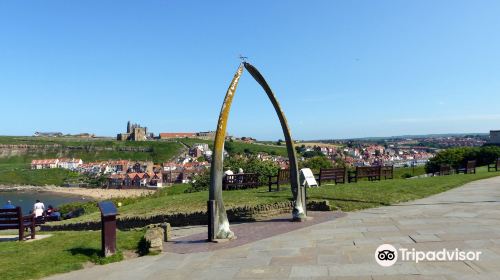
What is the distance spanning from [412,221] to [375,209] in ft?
7.99

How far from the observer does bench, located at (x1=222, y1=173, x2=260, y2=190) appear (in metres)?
19.7

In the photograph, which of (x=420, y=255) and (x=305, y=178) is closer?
(x=420, y=255)

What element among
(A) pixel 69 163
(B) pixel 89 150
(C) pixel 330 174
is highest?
(C) pixel 330 174

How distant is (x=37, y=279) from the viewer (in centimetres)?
705

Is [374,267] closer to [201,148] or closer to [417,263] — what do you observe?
[417,263]

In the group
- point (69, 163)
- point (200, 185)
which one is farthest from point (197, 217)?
point (69, 163)

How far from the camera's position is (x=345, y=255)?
721 cm

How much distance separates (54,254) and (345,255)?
5310 millimetres

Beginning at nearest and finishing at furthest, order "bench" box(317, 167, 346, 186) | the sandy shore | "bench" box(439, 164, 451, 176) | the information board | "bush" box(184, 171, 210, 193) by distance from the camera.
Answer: the information board → "bench" box(317, 167, 346, 186) → "bush" box(184, 171, 210, 193) → "bench" box(439, 164, 451, 176) → the sandy shore

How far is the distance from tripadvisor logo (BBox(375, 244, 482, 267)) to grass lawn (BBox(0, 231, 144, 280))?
4.70 m

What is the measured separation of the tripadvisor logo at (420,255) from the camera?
256 inches

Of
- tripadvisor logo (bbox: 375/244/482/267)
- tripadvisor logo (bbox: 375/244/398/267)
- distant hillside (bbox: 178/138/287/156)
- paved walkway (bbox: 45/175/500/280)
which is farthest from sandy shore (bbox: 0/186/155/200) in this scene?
tripadvisor logo (bbox: 375/244/482/267)

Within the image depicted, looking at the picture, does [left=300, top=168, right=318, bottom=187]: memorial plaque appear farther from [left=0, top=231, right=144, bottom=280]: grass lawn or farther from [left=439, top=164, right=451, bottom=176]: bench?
[left=439, top=164, right=451, bottom=176]: bench

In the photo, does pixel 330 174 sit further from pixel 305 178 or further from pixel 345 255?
pixel 345 255
